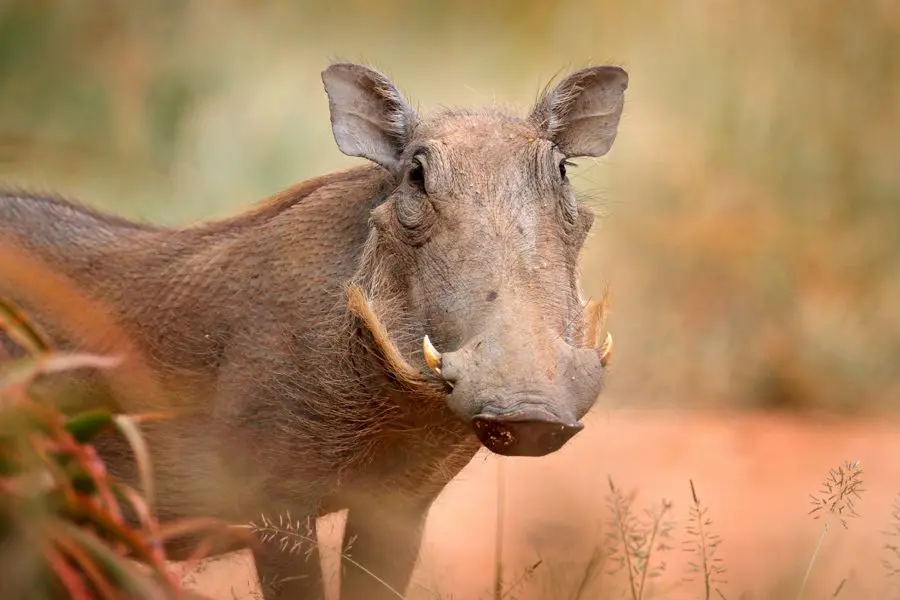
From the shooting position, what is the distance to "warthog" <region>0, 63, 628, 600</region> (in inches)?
133

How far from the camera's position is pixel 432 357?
10.5 ft

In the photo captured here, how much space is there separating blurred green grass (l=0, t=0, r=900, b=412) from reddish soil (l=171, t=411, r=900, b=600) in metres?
0.84

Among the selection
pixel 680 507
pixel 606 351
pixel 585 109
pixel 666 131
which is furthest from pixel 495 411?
pixel 666 131

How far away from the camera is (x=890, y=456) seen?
7.97 metres

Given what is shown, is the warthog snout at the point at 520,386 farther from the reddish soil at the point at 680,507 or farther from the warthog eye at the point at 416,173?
the reddish soil at the point at 680,507

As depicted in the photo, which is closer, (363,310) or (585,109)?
(363,310)

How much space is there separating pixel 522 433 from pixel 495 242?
2.26 ft

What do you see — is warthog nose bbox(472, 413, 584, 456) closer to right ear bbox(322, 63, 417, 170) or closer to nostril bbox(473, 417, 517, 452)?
nostril bbox(473, 417, 517, 452)

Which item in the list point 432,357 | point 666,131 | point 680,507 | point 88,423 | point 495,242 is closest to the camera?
point 88,423

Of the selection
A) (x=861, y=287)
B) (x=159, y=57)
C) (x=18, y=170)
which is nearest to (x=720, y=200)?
(x=861, y=287)

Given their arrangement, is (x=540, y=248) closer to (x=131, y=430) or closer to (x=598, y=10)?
(x=131, y=430)

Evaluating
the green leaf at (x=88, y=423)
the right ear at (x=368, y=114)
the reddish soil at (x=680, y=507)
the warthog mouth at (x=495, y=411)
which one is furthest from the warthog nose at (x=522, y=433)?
the right ear at (x=368, y=114)

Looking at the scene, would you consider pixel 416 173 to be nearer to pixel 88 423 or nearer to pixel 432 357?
pixel 432 357

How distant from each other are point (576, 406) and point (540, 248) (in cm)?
58
